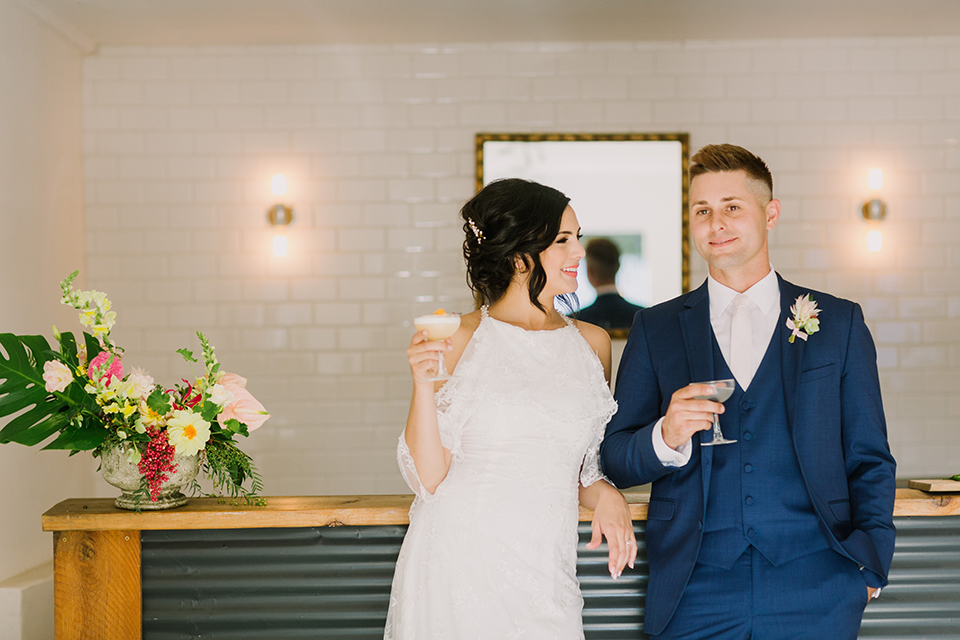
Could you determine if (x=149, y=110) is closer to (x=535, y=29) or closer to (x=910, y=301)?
(x=535, y=29)

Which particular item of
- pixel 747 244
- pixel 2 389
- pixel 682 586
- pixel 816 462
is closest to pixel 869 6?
pixel 747 244

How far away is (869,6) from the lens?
12.0 feet

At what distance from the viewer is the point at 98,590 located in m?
2.03

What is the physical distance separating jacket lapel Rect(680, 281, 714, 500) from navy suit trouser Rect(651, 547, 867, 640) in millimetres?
190

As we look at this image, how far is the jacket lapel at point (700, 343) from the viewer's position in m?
1.75

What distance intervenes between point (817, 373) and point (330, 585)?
1.35 metres

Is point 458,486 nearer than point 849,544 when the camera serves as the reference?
No

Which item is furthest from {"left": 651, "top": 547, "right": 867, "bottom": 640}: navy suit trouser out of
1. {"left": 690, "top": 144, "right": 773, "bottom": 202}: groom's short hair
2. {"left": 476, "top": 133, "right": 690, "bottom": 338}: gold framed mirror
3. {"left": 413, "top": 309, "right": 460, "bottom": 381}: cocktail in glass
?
{"left": 476, "top": 133, "right": 690, "bottom": 338}: gold framed mirror

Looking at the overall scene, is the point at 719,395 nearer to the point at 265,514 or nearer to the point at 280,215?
the point at 265,514

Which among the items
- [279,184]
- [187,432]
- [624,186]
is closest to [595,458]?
[187,432]

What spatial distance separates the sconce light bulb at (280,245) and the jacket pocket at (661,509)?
2755mm

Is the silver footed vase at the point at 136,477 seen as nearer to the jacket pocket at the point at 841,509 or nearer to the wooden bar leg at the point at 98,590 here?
the wooden bar leg at the point at 98,590

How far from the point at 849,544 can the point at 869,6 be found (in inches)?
117

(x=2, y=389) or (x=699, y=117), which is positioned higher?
(x=699, y=117)
